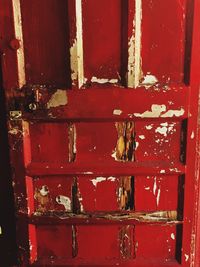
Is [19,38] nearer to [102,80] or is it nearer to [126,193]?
[102,80]

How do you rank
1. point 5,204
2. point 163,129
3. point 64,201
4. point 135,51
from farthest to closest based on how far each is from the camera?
point 5,204, point 64,201, point 163,129, point 135,51

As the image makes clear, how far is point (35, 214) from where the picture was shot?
1.64m

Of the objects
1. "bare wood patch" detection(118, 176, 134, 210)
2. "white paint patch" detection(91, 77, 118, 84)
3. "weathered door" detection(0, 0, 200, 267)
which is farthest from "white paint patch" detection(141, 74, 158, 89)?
"bare wood patch" detection(118, 176, 134, 210)

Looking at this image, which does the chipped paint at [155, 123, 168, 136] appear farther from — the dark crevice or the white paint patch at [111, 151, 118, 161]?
the dark crevice

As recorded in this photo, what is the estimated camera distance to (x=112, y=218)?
162 centimetres

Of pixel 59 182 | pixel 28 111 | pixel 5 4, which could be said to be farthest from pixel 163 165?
pixel 5 4

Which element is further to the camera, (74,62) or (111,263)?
(111,263)

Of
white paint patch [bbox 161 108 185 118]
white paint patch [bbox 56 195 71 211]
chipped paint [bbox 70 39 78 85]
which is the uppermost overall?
chipped paint [bbox 70 39 78 85]

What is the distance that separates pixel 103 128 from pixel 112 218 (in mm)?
424

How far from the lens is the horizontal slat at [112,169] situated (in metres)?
1.54

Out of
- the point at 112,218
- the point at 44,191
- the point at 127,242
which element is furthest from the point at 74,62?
the point at 127,242

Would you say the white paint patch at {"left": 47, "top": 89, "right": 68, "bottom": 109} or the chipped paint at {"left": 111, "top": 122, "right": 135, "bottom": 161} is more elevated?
the white paint patch at {"left": 47, "top": 89, "right": 68, "bottom": 109}

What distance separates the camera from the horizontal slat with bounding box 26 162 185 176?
1.54 m

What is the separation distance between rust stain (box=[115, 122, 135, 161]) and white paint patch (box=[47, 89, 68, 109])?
0.25 metres
